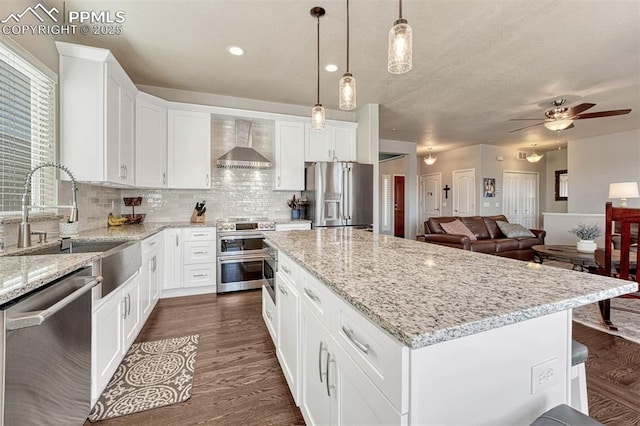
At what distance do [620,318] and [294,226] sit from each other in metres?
3.71

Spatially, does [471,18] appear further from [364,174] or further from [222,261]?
[222,261]

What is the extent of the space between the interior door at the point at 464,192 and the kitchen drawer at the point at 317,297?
744cm

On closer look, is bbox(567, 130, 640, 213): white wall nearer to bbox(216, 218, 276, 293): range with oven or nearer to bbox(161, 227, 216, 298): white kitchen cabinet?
bbox(216, 218, 276, 293): range with oven

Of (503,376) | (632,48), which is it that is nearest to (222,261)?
(503,376)

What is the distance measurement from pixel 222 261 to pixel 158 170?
142 cm

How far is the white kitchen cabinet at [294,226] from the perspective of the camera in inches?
153

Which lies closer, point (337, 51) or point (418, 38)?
point (418, 38)

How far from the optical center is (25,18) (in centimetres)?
194

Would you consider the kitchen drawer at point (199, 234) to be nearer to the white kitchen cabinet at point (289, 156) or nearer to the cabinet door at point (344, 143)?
the white kitchen cabinet at point (289, 156)

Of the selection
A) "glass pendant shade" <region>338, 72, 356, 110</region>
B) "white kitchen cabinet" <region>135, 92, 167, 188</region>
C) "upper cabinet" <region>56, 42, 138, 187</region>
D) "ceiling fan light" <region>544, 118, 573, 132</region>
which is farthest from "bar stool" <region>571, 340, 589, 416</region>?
"ceiling fan light" <region>544, 118, 573, 132</region>

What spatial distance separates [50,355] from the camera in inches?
43.0

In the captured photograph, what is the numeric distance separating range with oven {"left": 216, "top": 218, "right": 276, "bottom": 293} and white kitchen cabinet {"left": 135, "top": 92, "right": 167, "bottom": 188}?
3.20ft

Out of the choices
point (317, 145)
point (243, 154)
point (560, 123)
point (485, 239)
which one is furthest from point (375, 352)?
point (485, 239)

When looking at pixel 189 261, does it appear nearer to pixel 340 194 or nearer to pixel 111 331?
pixel 111 331
